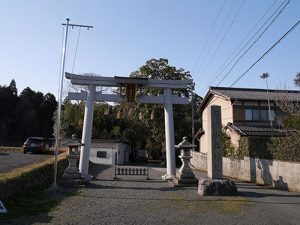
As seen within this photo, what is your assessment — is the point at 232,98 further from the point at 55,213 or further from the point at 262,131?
the point at 55,213

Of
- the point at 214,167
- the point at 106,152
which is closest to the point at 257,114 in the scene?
the point at 214,167

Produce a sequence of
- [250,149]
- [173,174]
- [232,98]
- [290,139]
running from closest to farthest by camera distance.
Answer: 1. [290,139]
2. [173,174]
3. [250,149]
4. [232,98]

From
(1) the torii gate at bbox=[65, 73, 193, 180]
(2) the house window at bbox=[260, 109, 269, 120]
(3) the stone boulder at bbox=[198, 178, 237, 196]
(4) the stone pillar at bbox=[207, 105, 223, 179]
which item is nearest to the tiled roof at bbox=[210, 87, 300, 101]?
(2) the house window at bbox=[260, 109, 269, 120]

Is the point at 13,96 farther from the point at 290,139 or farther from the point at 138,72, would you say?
the point at 290,139

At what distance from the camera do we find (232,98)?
119ft

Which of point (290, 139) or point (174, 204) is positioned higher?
point (290, 139)

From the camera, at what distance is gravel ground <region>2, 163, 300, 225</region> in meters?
10.5

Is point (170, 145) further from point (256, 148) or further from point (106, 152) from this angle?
point (106, 152)

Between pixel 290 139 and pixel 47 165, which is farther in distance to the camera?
pixel 290 139

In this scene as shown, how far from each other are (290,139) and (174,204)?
978 cm

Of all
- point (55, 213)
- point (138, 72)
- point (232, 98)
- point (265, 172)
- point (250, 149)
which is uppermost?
point (138, 72)

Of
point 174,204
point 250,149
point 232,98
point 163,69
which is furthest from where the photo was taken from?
point 163,69

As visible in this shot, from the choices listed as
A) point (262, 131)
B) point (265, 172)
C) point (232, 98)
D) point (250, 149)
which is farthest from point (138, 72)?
point (265, 172)

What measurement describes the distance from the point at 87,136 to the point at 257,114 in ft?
68.7
